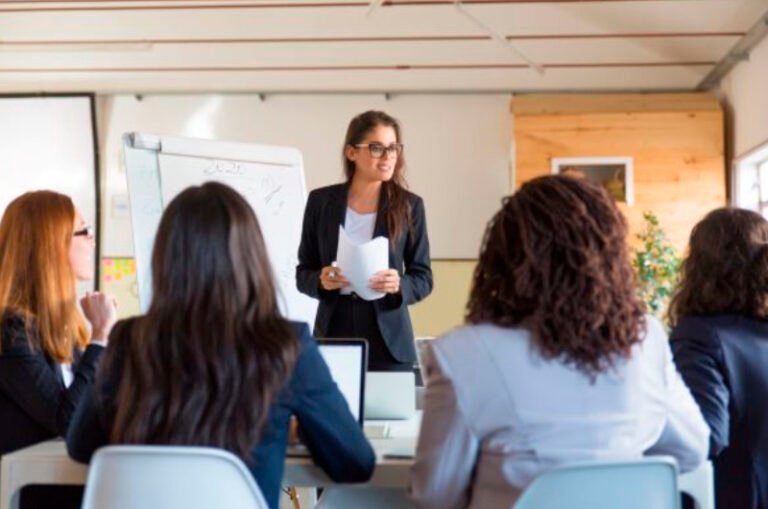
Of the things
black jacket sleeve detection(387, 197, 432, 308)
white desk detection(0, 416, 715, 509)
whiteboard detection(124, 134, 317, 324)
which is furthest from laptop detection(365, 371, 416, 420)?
whiteboard detection(124, 134, 317, 324)

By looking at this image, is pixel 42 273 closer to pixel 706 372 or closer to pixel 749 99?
pixel 706 372

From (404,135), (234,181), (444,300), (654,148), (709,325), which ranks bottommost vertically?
(444,300)

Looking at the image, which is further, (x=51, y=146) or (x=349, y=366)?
(x=51, y=146)

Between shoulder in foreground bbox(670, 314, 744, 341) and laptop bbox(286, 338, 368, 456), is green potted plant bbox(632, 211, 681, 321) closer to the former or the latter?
shoulder in foreground bbox(670, 314, 744, 341)

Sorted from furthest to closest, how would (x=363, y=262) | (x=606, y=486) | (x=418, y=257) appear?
(x=418, y=257), (x=363, y=262), (x=606, y=486)

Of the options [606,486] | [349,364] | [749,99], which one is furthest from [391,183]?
[749,99]

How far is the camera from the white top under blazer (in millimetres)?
1562

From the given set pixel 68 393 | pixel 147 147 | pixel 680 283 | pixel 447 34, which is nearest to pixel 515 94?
pixel 447 34

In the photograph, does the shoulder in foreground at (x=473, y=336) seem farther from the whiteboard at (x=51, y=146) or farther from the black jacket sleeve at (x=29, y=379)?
the whiteboard at (x=51, y=146)

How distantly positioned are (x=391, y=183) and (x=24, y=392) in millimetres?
1335

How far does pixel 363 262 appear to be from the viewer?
9.39ft

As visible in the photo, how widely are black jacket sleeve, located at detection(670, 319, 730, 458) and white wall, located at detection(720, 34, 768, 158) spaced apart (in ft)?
11.7

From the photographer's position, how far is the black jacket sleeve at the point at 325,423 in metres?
1.71

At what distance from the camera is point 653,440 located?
5.51 feet
